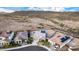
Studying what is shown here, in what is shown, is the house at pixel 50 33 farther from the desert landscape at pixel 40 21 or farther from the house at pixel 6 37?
the house at pixel 6 37

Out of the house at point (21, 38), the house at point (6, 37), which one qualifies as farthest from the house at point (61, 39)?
the house at point (6, 37)

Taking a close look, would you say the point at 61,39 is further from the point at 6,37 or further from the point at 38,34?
the point at 6,37

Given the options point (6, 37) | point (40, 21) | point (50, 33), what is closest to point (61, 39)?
point (50, 33)

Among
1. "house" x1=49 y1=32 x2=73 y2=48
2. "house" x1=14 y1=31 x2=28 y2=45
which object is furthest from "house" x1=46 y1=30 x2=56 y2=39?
"house" x1=14 y1=31 x2=28 y2=45

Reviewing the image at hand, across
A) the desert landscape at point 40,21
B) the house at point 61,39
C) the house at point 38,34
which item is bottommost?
the house at point 61,39

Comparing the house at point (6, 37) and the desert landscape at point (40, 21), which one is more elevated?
the desert landscape at point (40, 21)
